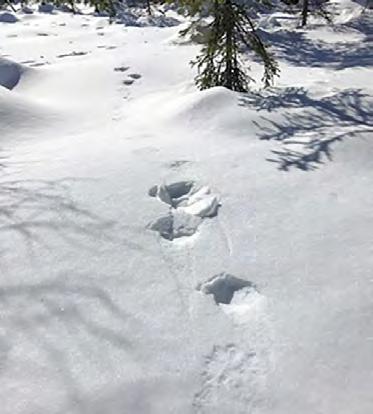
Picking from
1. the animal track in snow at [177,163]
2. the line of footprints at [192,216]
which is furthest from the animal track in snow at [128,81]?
the line of footprints at [192,216]

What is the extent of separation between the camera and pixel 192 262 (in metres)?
3.37

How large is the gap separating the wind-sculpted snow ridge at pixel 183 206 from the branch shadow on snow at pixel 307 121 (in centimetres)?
91

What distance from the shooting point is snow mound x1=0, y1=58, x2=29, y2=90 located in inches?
408

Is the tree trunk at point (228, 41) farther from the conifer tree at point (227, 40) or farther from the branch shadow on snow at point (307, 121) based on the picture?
the branch shadow on snow at point (307, 121)

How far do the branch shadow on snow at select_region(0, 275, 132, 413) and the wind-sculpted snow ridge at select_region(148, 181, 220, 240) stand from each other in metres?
0.88

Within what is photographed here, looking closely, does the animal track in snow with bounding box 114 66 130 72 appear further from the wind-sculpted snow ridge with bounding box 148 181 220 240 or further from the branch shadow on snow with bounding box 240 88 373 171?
the wind-sculpted snow ridge with bounding box 148 181 220 240

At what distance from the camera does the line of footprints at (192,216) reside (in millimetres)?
3146

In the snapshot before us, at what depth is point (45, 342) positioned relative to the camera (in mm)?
2699

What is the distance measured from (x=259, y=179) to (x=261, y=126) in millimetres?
1500

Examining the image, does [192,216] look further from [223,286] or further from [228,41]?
[228,41]

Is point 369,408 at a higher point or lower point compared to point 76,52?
higher

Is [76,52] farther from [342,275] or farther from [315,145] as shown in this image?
[342,275]

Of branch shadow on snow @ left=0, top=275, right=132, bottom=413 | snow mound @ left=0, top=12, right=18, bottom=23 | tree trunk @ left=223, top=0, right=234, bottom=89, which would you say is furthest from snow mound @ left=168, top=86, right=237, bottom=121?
snow mound @ left=0, top=12, right=18, bottom=23

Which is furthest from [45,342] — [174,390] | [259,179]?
[259,179]
